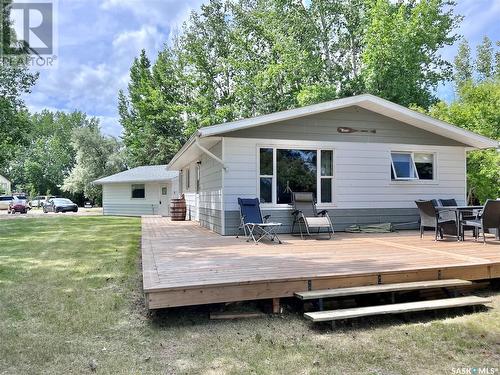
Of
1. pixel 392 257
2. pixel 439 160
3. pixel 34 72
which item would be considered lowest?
pixel 392 257

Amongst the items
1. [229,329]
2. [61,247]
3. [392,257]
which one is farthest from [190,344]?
[61,247]

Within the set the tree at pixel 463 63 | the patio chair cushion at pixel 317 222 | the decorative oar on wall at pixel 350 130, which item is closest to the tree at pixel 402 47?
the decorative oar on wall at pixel 350 130

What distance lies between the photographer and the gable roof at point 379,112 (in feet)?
25.7

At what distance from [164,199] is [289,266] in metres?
18.8

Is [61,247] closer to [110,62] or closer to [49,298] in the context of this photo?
[49,298]

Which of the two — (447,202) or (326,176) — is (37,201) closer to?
(326,176)

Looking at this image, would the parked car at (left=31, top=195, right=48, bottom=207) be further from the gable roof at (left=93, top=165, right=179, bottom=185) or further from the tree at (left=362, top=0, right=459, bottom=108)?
the tree at (left=362, top=0, right=459, bottom=108)

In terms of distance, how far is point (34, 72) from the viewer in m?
21.2

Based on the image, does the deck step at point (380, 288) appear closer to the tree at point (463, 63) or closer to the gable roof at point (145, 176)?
the gable roof at point (145, 176)

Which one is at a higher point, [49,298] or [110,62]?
[110,62]

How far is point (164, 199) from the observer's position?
2267 cm

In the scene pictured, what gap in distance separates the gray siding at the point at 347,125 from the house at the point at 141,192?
43.9 feet

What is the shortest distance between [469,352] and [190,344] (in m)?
2.30

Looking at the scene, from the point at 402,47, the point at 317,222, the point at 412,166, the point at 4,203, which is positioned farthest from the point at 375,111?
the point at 4,203
